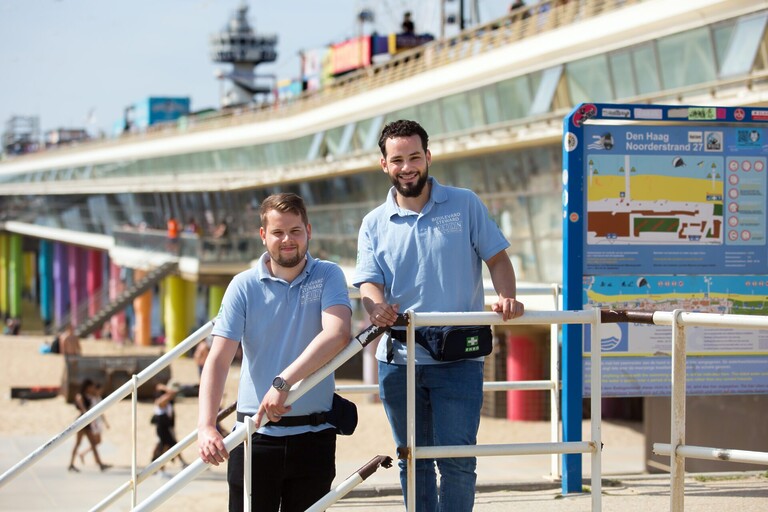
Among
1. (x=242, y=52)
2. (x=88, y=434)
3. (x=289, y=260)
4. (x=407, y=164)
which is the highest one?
(x=242, y=52)

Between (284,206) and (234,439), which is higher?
(284,206)

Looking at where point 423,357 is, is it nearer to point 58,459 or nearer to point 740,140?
point 740,140

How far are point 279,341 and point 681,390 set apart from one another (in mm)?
1638

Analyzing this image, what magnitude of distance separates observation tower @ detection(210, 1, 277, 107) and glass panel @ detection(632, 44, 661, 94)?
115 metres

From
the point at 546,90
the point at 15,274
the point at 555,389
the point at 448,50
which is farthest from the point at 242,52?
the point at 555,389

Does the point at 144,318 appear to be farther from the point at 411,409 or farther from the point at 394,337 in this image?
the point at 411,409

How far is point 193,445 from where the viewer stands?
2145cm

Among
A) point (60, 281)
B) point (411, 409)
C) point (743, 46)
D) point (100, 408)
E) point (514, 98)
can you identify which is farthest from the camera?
point (60, 281)

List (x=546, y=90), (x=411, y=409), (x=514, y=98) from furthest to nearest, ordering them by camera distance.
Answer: (x=514, y=98)
(x=546, y=90)
(x=411, y=409)

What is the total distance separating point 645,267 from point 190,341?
2.88 meters

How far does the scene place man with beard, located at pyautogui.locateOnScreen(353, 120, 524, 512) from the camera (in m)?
5.18

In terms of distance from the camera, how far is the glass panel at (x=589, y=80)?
22781 millimetres

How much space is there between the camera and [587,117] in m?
7.39

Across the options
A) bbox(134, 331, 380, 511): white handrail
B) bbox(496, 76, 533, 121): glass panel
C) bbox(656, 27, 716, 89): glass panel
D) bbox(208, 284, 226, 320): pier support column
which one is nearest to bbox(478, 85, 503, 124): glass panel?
bbox(496, 76, 533, 121): glass panel
